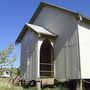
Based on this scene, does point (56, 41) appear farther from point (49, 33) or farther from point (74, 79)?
point (74, 79)

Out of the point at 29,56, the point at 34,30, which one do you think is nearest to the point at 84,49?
the point at 34,30

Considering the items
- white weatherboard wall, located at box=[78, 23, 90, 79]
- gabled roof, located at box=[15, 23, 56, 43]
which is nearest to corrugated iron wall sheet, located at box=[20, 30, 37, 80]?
gabled roof, located at box=[15, 23, 56, 43]

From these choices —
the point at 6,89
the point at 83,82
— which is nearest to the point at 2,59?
the point at 6,89

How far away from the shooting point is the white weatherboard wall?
66.7ft

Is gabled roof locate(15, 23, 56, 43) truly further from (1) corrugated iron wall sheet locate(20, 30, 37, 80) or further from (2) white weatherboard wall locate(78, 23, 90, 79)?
(2) white weatherboard wall locate(78, 23, 90, 79)

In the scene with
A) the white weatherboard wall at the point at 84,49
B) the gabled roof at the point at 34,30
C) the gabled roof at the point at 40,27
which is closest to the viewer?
the white weatherboard wall at the point at 84,49

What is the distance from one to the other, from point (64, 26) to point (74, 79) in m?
5.06

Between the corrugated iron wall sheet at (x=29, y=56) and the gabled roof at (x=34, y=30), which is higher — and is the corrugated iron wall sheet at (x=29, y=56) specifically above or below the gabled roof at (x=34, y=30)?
below

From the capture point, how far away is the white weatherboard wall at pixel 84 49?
800 inches

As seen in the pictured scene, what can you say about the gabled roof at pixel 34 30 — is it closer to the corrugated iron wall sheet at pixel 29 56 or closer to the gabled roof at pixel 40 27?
the gabled roof at pixel 40 27

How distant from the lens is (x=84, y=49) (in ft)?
68.3

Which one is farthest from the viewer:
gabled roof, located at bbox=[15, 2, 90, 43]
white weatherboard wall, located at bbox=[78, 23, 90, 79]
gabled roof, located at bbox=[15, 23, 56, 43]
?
gabled roof, located at bbox=[15, 23, 56, 43]

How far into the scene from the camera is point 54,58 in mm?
22844

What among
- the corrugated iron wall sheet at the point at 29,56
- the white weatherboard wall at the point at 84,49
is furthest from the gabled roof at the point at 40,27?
the white weatherboard wall at the point at 84,49
